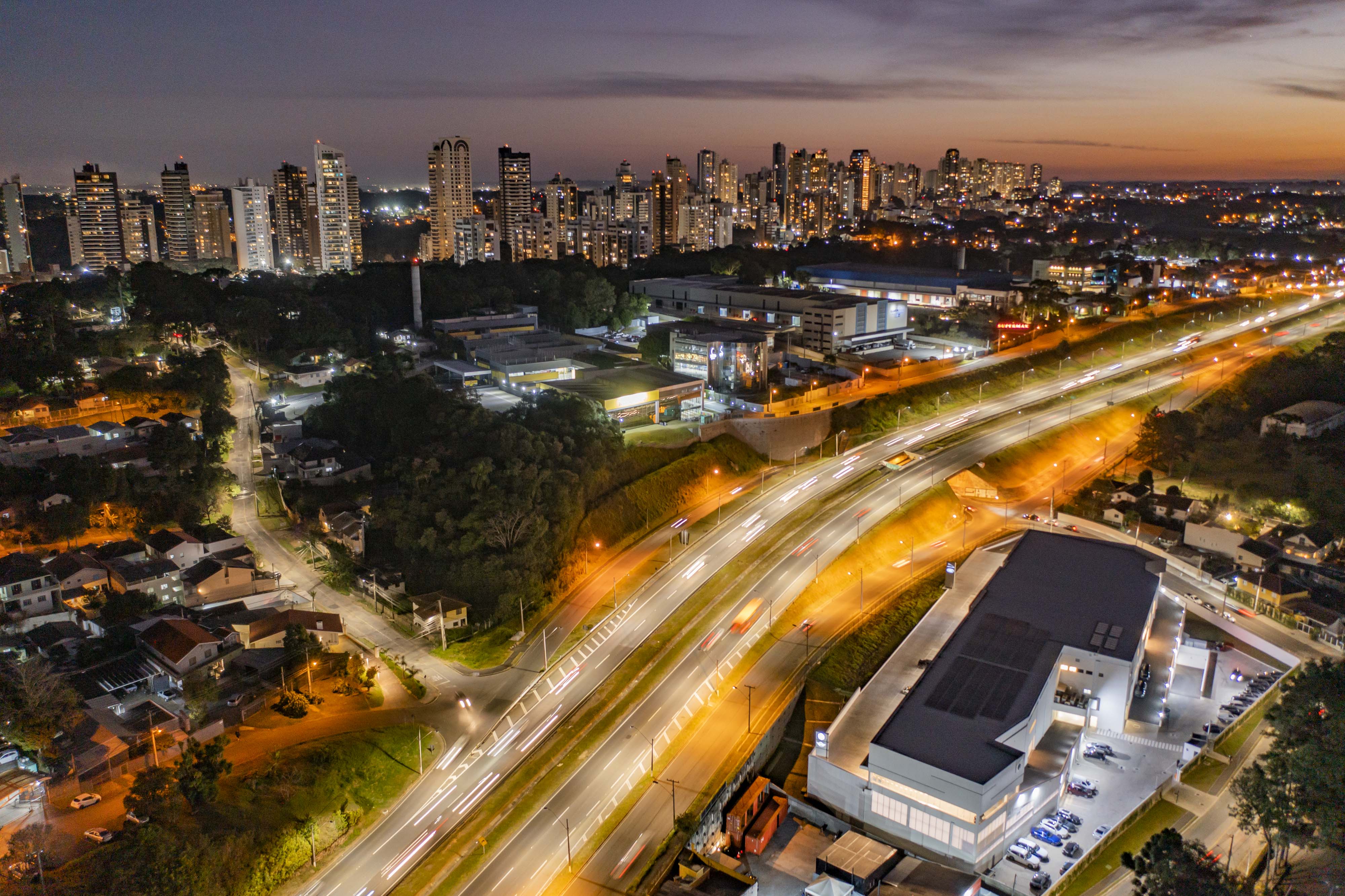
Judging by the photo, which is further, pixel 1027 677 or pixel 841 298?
pixel 841 298

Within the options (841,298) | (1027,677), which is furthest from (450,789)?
(841,298)

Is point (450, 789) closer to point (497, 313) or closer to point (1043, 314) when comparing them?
point (497, 313)

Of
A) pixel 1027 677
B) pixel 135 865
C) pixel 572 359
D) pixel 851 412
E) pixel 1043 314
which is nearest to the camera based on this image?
pixel 135 865

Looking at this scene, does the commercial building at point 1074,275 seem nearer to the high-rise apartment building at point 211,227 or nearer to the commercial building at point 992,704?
the commercial building at point 992,704

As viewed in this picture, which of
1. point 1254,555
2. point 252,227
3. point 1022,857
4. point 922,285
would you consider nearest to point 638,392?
point 1254,555

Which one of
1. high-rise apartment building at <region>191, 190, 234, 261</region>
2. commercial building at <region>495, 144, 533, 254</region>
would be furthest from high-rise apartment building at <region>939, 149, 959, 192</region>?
high-rise apartment building at <region>191, 190, 234, 261</region>

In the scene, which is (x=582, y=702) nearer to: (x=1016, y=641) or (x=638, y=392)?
(x=1016, y=641)

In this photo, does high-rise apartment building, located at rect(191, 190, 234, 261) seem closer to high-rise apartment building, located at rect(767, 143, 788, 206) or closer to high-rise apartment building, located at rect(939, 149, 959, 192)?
high-rise apartment building, located at rect(767, 143, 788, 206)

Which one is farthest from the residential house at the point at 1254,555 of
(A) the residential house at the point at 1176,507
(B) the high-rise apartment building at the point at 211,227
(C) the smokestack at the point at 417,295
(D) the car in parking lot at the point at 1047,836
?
(B) the high-rise apartment building at the point at 211,227
